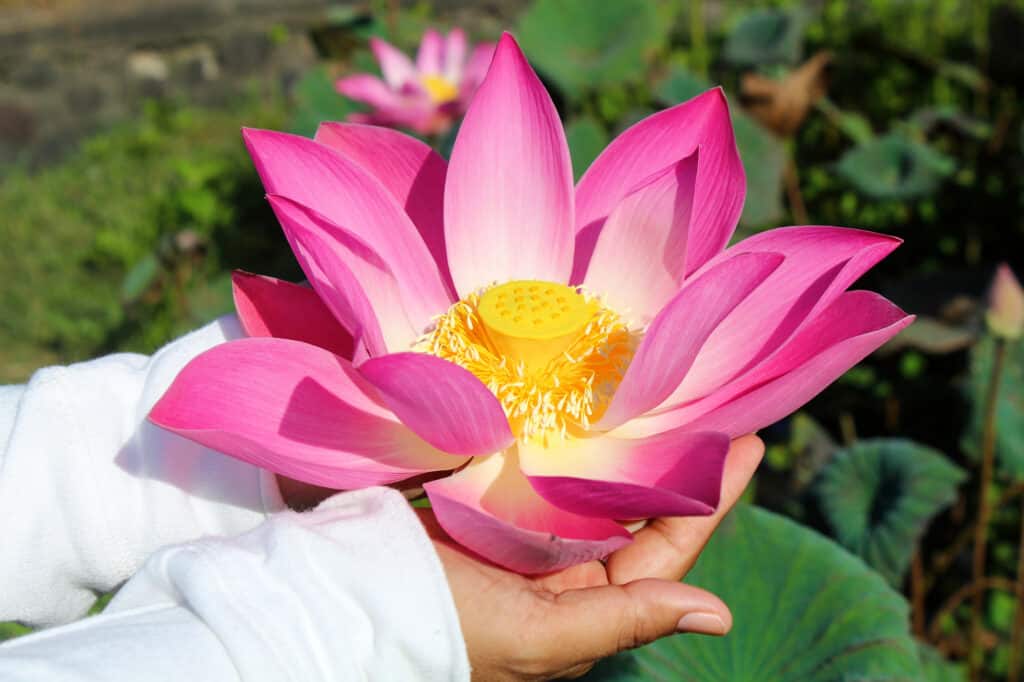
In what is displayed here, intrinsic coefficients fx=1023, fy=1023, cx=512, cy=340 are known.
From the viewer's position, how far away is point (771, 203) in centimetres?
193

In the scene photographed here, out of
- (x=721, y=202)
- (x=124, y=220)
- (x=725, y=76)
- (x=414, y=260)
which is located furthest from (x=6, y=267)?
(x=721, y=202)

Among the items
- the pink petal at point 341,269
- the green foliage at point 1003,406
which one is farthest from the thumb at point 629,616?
the green foliage at point 1003,406

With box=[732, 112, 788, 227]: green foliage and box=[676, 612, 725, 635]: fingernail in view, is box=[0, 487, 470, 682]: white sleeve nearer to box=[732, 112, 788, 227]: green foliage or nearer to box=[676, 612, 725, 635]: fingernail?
box=[676, 612, 725, 635]: fingernail

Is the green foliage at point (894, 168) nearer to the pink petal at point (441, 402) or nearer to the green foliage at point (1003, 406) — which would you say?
the green foliage at point (1003, 406)

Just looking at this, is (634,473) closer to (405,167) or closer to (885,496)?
(405,167)

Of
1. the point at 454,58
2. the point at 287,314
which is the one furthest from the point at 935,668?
the point at 454,58

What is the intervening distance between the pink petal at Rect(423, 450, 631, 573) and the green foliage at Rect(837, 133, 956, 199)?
1.41 metres

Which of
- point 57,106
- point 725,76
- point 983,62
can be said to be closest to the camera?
point 983,62

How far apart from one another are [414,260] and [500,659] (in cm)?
35

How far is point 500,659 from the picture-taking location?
0.70 m

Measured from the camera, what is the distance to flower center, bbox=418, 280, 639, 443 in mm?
831

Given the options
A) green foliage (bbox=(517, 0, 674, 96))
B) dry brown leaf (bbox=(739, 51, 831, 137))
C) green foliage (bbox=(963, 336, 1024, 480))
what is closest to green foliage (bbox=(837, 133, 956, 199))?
dry brown leaf (bbox=(739, 51, 831, 137))

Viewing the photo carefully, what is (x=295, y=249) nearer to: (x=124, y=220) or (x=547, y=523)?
(x=547, y=523)

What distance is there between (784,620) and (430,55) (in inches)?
70.0
